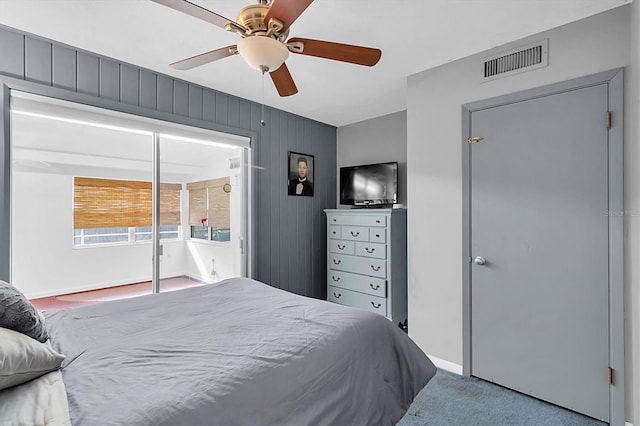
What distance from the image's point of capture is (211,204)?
138 inches

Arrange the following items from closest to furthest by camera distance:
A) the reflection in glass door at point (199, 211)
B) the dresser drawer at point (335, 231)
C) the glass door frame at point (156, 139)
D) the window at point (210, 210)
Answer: the glass door frame at point (156, 139) < the reflection in glass door at point (199, 211) < the window at point (210, 210) < the dresser drawer at point (335, 231)

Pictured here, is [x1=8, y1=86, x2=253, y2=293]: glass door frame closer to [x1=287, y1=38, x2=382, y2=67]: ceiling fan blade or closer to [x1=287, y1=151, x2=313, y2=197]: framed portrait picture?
[x1=287, y1=151, x2=313, y2=197]: framed portrait picture

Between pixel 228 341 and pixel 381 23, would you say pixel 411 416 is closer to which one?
pixel 228 341

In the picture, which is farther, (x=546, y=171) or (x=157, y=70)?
(x=157, y=70)

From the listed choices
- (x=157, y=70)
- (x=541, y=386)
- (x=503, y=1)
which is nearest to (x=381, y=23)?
(x=503, y=1)

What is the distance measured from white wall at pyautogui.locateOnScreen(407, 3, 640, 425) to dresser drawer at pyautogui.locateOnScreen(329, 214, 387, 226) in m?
0.56

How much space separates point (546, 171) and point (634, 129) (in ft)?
1.68

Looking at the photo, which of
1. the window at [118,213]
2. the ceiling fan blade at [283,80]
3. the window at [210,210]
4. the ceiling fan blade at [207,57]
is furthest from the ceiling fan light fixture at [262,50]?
the window at [210,210]

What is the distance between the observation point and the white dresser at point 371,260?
338 cm

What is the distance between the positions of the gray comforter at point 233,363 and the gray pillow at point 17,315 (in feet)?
0.49

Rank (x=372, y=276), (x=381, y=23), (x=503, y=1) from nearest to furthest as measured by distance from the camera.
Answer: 1. (x=503, y=1)
2. (x=381, y=23)
3. (x=372, y=276)

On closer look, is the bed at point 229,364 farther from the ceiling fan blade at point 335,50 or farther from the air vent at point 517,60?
the air vent at point 517,60

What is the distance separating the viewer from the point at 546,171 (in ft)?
7.17

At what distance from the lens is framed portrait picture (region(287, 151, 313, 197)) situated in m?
3.92
